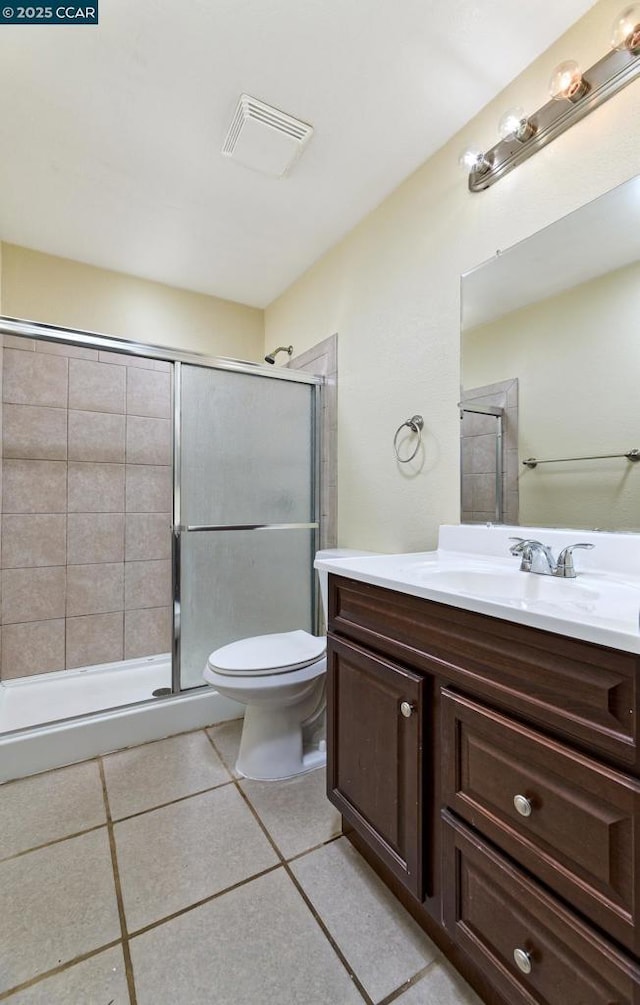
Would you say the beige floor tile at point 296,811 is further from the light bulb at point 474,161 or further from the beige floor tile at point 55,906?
the light bulb at point 474,161

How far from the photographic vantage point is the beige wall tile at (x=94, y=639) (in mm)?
2332

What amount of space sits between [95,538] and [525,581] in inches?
86.7

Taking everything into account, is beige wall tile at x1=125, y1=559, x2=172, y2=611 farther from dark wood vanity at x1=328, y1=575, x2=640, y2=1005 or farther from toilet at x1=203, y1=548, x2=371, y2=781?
→ dark wood vanity at x1=328, y1=575, x2=640, y2=1005

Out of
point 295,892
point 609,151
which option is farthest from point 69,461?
point 609,151

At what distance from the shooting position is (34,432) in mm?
2270

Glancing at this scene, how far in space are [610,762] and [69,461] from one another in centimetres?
256

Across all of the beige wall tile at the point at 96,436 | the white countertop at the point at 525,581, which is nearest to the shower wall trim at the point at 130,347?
the beige wall tile at the point at 96,436

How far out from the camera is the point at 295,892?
44.5 inches

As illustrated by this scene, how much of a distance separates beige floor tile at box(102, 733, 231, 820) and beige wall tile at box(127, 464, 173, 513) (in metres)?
1.26

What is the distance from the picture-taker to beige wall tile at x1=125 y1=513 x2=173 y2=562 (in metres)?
2.51

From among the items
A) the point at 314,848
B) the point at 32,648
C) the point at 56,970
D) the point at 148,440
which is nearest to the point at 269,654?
the point at 314,848

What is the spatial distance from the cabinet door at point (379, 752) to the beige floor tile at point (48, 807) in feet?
2.80

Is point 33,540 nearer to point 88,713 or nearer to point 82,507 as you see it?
point 82,507

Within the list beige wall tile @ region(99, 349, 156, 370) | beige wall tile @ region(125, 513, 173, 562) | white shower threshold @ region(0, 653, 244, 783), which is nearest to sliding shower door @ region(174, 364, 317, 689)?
white shower threshold @ region(0, 653, 244, 783)
